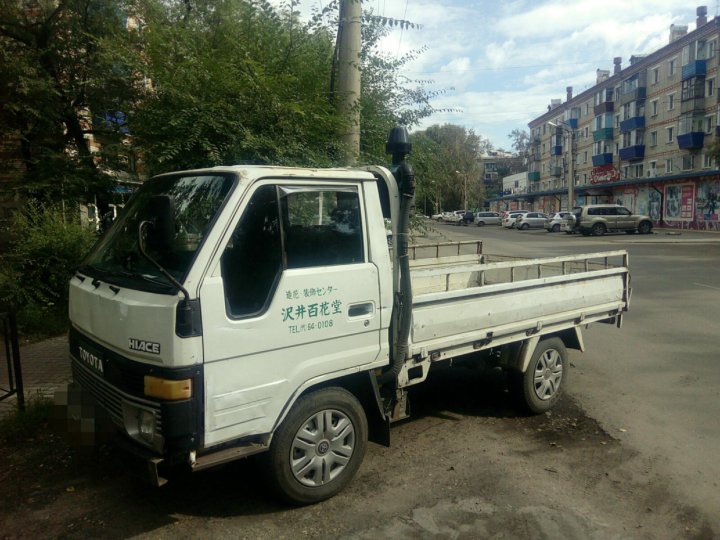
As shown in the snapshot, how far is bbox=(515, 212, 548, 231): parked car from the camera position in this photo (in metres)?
50.3

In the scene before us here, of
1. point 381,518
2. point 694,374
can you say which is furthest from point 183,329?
point 694,374

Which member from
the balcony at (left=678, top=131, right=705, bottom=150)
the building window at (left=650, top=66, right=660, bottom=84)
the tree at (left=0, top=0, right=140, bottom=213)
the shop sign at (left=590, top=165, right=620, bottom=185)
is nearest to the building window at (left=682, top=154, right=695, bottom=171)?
the balcony at (left=678, top=131, right=705, bottom=150)

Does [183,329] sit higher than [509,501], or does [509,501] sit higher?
[183,329]

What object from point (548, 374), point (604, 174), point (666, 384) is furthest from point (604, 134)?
point (548, 374)

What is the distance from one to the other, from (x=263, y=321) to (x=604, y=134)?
60717 millimetres

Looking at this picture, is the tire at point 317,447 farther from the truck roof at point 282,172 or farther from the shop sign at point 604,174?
the shop sign at point 604,174

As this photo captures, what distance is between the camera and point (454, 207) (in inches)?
3305

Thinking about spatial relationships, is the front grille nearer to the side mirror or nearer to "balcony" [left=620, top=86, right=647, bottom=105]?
the side mirror

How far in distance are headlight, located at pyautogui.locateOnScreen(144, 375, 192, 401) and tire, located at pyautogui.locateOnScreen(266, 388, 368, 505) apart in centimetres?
69

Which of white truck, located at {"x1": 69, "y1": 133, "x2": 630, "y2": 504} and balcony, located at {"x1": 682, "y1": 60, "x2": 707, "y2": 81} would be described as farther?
balcony, located at {"x1": 682, "y1": 60, "x2": 707, "y2": 81}

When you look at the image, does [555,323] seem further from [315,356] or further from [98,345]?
[98,345]

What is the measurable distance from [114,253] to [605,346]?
6.78 m

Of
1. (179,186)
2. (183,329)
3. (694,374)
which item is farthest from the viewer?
(694,374)

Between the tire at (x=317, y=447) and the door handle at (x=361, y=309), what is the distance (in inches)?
20.0
